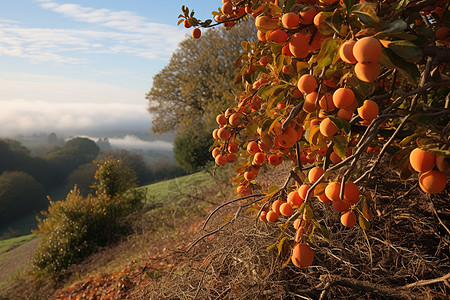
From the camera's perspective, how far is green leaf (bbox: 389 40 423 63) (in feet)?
2.09

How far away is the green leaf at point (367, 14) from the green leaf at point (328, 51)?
9cm

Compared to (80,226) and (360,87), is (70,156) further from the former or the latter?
(360,87)

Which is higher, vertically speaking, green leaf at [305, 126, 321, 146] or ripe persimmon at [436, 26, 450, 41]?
ripe persimmon at [436, 26, 450, 41]

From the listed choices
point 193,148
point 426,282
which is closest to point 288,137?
point 426,282

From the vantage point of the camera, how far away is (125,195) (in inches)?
400

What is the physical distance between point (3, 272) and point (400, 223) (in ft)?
38.9

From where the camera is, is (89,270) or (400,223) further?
(89,270)

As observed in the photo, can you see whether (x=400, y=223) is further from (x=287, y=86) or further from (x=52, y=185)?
(x=52, y=185)

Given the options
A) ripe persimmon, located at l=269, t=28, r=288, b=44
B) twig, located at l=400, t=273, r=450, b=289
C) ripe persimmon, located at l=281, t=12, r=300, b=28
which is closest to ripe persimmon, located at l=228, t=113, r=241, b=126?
ripe persimmon, located at l=269, t=28, r=288, b=44

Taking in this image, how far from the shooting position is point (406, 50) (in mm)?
649

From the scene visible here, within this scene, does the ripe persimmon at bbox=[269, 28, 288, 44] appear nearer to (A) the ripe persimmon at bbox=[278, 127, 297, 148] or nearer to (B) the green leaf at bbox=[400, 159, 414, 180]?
(A) the ripe persimmon at bbox=[278, 127, 297, 148]

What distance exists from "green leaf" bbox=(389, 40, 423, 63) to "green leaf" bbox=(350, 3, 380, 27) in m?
0.07

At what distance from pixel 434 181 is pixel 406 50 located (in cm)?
42

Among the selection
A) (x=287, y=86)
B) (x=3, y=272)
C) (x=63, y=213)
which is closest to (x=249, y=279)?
(x=287, y=86)
